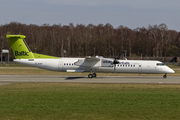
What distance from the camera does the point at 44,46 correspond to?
104 meters

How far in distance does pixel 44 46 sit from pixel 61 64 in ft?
236

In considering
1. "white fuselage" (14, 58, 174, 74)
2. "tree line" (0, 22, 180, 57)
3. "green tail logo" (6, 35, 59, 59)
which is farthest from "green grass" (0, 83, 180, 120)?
"tree line" (0, 22, 180, 57)

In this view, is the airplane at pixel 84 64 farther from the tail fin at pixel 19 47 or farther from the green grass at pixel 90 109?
the green grass at pixel 90 109

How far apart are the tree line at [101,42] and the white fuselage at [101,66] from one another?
2459 inches

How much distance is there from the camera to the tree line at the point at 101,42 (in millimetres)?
99894

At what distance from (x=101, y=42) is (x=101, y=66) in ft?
226

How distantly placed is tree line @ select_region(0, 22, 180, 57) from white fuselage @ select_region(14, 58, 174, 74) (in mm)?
62468

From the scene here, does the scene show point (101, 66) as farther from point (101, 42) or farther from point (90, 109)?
point (101, 42)

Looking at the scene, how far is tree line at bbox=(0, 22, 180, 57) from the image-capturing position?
99.9 metres

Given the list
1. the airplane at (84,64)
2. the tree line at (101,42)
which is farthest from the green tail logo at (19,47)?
the tree line at (101,42)

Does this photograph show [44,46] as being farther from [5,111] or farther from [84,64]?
[5,111]

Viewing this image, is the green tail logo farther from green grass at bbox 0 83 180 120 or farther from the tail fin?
green grass at bbox 0 83 180 120

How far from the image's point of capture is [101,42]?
102 m

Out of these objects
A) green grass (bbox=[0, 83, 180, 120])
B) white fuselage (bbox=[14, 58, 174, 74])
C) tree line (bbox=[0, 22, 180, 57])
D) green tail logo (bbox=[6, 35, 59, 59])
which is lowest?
green grass (bbox=[0, 83, 180, 120])
